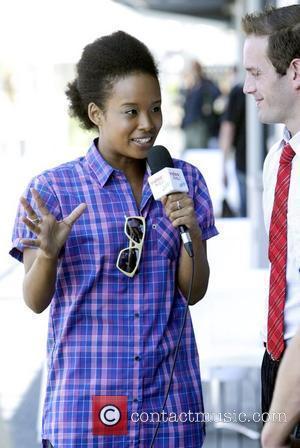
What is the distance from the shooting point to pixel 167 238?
2.71 metres

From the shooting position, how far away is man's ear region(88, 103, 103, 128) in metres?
2.81

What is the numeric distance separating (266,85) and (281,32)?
0.50 ft

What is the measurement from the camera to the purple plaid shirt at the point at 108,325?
2629mm

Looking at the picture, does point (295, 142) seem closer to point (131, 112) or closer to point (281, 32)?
point (281, 32)

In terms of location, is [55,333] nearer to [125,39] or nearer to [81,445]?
[81,445]

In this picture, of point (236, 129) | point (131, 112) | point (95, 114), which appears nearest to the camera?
point (131, 112)

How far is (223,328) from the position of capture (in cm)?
510

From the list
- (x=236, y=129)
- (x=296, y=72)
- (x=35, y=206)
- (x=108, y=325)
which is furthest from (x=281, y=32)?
(x=236, y=129)

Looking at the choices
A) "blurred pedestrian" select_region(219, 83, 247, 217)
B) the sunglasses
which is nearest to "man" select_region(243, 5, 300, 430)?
the sunglasses

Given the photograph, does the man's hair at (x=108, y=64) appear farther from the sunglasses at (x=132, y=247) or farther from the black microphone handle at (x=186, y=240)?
the black microphone handle at (x=186, y=240)

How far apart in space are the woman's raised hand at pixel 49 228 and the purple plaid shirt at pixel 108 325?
0.11 metres

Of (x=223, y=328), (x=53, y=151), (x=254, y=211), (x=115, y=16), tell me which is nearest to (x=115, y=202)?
(x=223, y=328)

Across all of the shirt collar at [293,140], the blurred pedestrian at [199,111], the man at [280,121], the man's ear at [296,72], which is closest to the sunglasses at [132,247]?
the man at [280,121]

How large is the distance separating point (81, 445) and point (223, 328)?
254 cm
